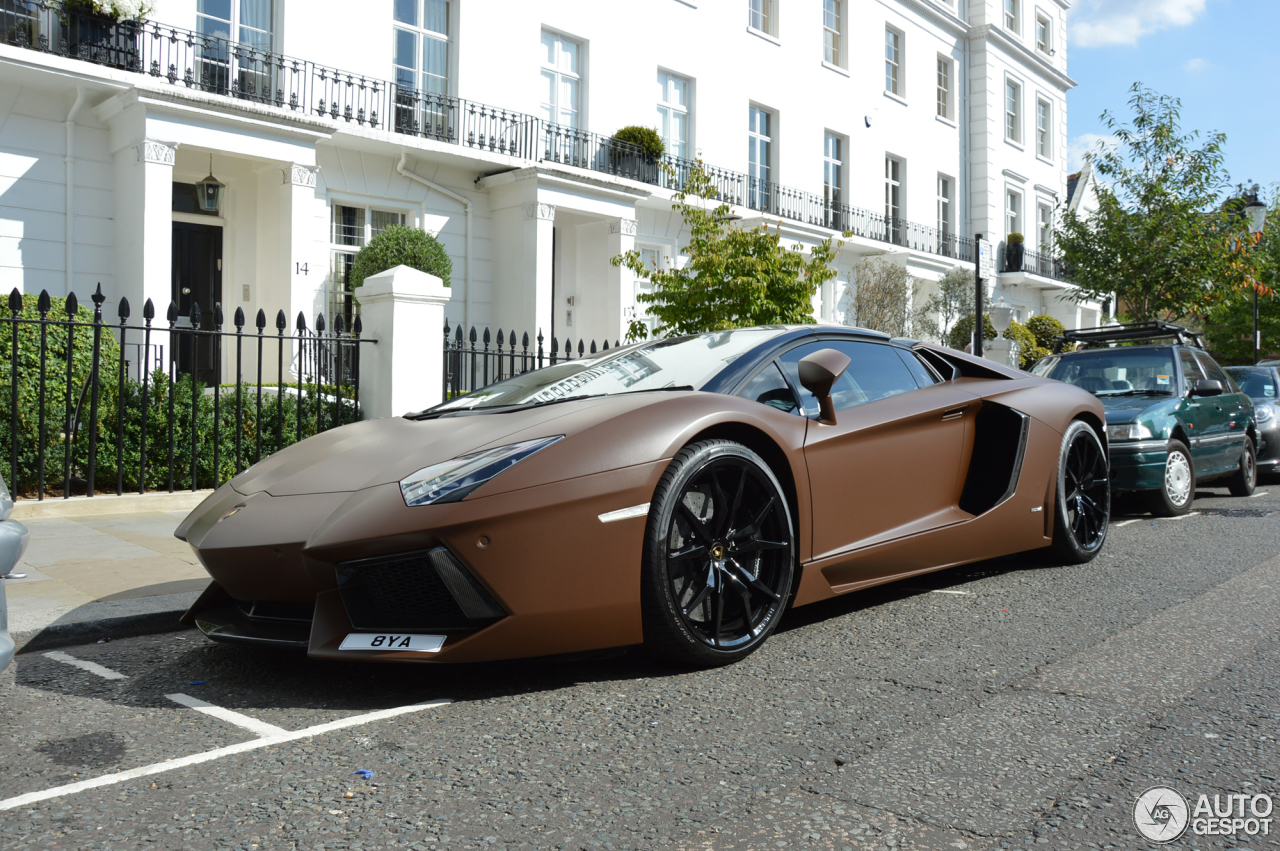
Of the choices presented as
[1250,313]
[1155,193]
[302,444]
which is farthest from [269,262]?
[1250,313]

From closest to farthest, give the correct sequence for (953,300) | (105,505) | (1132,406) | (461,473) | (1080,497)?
(461,473)
(1080,497)
(105,505)
(1132,406)
(953,300)

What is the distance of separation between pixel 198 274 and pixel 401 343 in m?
7.73

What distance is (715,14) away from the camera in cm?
2131

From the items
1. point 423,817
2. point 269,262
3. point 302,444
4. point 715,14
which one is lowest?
point 423,817

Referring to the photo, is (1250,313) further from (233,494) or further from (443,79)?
(233,494)

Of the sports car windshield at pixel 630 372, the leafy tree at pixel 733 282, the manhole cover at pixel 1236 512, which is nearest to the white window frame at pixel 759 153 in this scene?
the leafy tree at pixel 733 282

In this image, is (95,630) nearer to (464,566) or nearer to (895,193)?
(464,566)

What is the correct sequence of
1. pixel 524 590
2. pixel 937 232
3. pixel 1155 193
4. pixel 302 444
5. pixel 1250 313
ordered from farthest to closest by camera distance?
pixel 1250 313 → pixel 937 232 → pixel 1155 193 → pixel 302 444 → pixel 524 590

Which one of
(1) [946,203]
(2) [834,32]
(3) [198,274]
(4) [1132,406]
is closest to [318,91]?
(3) [198,274]

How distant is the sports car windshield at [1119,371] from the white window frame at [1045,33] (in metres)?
29.6

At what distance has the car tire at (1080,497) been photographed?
5.35 m

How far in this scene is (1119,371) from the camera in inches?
345

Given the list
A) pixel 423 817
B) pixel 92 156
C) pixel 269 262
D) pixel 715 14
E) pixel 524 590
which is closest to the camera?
pixel 423 817

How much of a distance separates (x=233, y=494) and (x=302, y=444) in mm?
470
